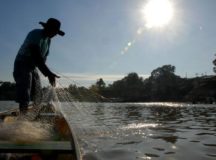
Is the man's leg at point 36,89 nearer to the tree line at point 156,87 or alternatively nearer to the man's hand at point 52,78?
the man's hand at point 52,78

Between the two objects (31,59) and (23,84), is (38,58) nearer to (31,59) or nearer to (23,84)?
(31,59)

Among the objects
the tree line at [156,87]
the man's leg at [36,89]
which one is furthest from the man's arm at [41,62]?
the tree line at [156,87]

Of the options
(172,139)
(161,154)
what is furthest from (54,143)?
(172,139)

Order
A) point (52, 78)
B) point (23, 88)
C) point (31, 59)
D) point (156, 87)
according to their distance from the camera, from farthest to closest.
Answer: point (156, 87)
point (31, 59)
point (23, 88)
point (52, 78)

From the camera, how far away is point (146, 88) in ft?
590

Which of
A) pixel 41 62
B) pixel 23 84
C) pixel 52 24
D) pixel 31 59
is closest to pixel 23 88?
pixel 23 84

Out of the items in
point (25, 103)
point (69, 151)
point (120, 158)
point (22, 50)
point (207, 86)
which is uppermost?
point (207, 86)

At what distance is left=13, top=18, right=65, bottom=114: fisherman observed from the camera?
24.8 ft

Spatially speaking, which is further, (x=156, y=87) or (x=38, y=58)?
(x=156, y=87)

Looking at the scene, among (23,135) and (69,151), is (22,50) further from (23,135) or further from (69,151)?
(69,151)

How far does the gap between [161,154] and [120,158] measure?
104 cm

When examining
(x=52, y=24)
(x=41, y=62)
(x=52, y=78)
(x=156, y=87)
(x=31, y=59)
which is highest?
(x=156, y=87)

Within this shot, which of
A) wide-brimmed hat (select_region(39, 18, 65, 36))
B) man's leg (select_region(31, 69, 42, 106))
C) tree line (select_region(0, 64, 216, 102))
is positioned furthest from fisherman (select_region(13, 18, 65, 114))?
tree line (select_region(0, 64, 216, 102))

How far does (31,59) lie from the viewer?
8.05 meters
